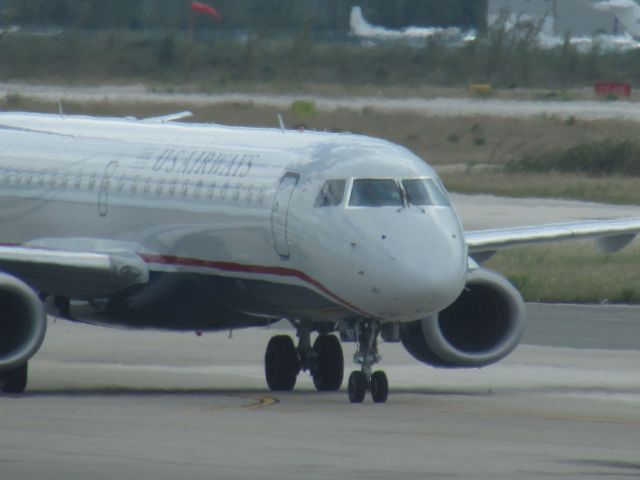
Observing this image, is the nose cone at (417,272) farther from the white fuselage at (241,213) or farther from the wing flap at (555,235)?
the wing flap at (555,235)

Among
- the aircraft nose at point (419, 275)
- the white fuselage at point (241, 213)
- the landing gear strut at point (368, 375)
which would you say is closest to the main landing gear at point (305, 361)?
the white fuselage at point (241, 213)

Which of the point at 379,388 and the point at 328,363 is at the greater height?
the point at 379,388

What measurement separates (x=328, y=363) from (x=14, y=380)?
3.72 meters

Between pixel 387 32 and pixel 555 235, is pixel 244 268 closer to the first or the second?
pixel 555 235

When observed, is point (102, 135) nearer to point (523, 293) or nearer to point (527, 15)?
point (523, 293)

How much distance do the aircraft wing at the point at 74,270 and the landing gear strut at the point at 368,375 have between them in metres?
3.06

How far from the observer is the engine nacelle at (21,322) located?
22.3 meters

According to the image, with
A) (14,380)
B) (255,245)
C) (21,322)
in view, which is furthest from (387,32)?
(21,322)

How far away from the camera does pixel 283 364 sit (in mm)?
24344

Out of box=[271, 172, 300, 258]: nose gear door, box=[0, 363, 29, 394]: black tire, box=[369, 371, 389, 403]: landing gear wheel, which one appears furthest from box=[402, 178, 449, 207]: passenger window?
box=[0, 363, 29, 394]: black tire

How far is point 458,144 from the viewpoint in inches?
2881

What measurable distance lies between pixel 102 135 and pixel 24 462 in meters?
9.95

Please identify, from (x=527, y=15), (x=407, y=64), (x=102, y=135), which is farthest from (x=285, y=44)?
(x=102, y=135)

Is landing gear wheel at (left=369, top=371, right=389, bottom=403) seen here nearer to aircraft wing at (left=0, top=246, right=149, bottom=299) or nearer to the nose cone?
the nose cone
